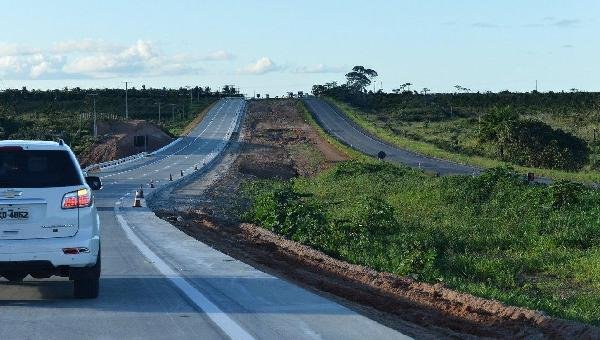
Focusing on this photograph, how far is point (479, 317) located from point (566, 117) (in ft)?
327

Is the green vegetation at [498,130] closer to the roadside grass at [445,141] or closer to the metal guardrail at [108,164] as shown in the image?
the roadside grass at [445,141]

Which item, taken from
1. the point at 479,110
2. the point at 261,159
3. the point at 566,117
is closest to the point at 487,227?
the point at 261,159

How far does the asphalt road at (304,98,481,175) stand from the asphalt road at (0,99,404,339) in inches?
1692

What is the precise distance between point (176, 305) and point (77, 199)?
1.59 m

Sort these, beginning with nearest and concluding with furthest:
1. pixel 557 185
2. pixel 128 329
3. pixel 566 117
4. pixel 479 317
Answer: pixel 128 329 → pixel 479 317 → pixel 557 185 → pixel 566 117

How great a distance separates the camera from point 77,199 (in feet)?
35.3

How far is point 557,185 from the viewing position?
27594 millimetres

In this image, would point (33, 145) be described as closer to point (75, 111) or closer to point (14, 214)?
point (14, 214)

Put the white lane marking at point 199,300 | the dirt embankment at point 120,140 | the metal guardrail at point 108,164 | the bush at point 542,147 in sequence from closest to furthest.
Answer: the white lane marking at point 199,300
the metal guardrail at point 108,164
the bush at point 542,147
the dirt embankment at point 120,140

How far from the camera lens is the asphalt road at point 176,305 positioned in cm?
929

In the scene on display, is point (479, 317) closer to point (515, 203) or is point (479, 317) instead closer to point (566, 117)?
point (515, 203)

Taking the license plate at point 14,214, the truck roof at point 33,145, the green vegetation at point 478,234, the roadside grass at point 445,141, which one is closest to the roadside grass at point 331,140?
the roadside grass at point 445,141

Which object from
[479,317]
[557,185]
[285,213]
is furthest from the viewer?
[557,185]

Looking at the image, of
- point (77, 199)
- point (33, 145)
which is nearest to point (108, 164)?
point (33, 145)
